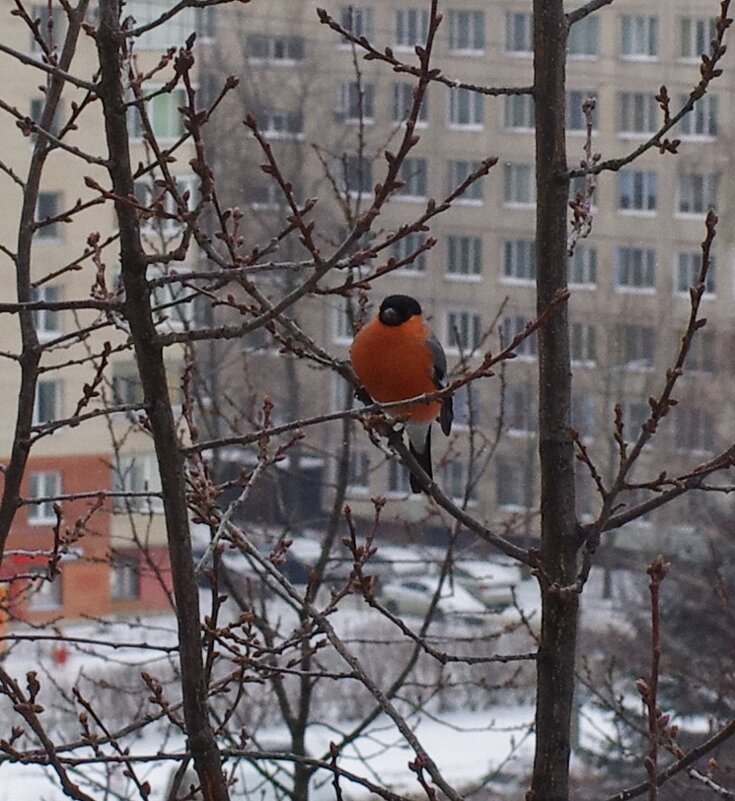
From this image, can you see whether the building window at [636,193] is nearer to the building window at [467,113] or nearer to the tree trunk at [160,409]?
the building window at [467,113]

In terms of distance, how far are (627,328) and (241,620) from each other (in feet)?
22.0

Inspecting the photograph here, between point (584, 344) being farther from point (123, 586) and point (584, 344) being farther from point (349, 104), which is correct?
point (123, 586)

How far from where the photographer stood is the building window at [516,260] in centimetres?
713

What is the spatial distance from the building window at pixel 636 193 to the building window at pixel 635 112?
304mm

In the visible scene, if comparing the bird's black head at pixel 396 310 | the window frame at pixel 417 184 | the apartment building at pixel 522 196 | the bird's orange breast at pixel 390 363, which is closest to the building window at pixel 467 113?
the apartment building at pixel 522 196

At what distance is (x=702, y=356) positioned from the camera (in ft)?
26.4

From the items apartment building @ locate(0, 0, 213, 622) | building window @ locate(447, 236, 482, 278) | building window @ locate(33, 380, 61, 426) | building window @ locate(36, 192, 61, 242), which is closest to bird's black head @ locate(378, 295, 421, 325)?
apartment building @ locate(0, 0, 213, 622)

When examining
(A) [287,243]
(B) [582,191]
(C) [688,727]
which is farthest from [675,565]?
(B) [582,191]

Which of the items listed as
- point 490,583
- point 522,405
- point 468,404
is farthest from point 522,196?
point 468,404

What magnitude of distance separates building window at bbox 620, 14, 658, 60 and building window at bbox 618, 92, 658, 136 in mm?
179

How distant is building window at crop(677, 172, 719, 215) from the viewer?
7.24 m

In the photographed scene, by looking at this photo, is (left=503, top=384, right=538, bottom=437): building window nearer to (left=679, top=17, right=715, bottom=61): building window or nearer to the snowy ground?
the snowy ground

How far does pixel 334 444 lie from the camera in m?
7.62

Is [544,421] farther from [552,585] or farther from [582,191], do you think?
[582,191]
